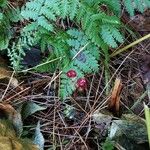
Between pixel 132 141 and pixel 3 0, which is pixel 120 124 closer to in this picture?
pixel 132 141

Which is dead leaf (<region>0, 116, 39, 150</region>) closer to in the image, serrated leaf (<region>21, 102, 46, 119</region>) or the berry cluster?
serrated leaf (<region>21, 102, 46, 119</region>)

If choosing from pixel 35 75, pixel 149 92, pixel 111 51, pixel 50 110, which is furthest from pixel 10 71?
pixel 149 92

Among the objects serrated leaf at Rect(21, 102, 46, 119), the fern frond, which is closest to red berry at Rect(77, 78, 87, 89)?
serrated leaf at Rect(21, 102, 46, 119)

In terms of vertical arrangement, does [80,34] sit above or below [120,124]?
above

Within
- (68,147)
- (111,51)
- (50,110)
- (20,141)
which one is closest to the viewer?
(20,141)

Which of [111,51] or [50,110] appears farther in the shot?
[111,51]
